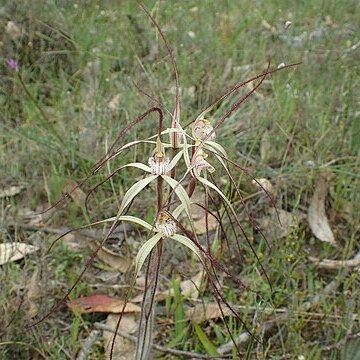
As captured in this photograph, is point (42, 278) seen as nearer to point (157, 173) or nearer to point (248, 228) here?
point (248, 228)

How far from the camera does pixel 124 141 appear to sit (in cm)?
215

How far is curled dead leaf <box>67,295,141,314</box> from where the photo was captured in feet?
5.17

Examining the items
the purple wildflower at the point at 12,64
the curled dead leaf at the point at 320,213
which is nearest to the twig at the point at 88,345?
the curled dead leaf at the point at 320,213

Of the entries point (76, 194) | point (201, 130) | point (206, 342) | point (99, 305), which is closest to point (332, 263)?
point (206, 342)

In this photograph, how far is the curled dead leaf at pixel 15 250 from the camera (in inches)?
65.1

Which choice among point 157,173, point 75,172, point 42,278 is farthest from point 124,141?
point 157,173

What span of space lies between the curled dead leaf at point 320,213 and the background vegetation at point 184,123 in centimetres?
2

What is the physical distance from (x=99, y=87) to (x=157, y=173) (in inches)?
62.1

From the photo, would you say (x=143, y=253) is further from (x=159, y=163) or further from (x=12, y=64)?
(x=12, y=64)

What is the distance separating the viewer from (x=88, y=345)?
1492mm

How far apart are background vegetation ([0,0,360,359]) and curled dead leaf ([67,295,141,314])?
4cm

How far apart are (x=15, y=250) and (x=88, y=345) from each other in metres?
0.31

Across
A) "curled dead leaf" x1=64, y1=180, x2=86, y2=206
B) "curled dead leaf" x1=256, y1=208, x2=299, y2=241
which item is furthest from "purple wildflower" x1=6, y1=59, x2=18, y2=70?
"curled dead leaf" x1=256, y1=208, x2=299, y2=241

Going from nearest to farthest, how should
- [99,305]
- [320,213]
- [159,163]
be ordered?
[159,163]
[99,305]
[320,213]
